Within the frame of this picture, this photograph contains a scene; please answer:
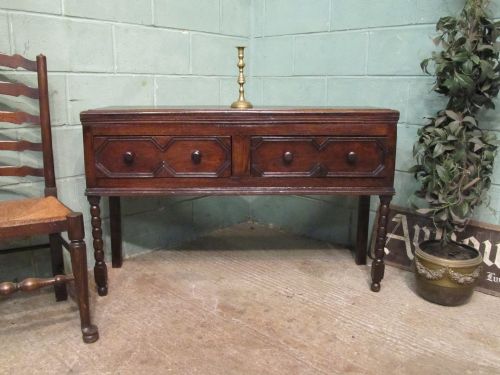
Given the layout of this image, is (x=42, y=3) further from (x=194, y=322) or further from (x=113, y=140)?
(x=194, y=322)

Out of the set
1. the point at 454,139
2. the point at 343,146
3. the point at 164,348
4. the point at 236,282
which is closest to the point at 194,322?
the point at 164,348

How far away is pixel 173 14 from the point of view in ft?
7.73

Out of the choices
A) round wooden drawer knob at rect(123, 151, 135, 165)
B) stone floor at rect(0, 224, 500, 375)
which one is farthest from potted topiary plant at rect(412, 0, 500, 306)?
round wooden drawer knob at rect(123, 151, 135, 165)

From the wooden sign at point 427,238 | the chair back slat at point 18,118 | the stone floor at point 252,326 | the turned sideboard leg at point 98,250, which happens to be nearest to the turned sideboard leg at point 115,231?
the stone floor at point 252,326

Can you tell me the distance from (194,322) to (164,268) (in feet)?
1.84

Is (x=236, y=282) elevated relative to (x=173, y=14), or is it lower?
lower

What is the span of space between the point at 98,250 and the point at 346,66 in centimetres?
153

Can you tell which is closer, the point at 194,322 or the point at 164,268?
the point at 194,322

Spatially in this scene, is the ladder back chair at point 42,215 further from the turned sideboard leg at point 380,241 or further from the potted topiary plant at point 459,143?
the potted topiary plant at point 459,143

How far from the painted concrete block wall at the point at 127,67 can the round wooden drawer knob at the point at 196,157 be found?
2.12 feet

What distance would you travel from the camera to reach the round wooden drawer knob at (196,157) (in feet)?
5.96

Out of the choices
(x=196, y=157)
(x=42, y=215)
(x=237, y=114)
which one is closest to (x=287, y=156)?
(x=237, y=114)

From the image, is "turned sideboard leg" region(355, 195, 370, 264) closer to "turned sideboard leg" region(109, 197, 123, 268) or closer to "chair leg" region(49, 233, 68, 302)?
"turned sideboard leg" region(109, 197, 123, 268)

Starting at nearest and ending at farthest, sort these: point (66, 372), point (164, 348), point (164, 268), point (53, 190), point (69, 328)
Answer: point (66, 372) < point (164, 348) < point (69, 328) < point (53, 190) < point (164, 268)
